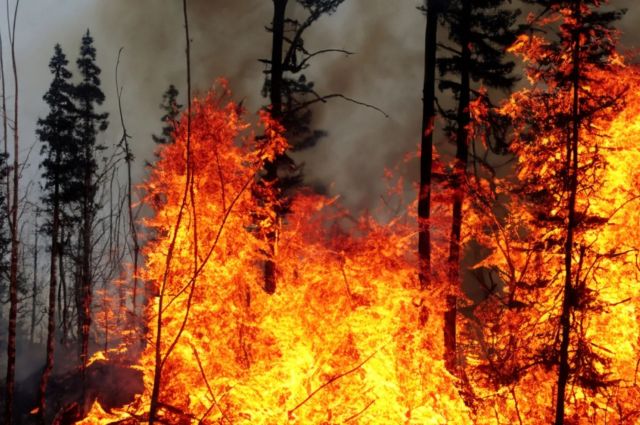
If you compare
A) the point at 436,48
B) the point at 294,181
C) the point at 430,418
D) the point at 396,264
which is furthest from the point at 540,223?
the point at 294,181

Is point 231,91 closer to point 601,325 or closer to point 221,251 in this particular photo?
point 221,251

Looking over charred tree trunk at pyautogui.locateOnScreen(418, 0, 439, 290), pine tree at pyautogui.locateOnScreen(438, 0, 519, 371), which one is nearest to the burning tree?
charred tree trunk at pyautogui.locateOnScreen(418, 0, 439, 290)

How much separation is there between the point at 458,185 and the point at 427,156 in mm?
1317

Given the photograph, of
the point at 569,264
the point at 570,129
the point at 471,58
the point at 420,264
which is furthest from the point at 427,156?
the point at 569,264

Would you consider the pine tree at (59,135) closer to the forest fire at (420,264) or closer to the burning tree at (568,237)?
the forest fire at (420,264)

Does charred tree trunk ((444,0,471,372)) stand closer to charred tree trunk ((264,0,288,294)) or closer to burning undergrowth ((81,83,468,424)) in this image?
burning undergrowth ((81,83,468,424))

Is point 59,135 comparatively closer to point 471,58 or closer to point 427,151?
point 427,151

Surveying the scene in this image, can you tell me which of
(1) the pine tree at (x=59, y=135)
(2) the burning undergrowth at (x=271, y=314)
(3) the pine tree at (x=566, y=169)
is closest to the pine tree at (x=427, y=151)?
(2) the burning undergrowth at (x=271, y=314)

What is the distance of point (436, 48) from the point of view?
1523 centimetres

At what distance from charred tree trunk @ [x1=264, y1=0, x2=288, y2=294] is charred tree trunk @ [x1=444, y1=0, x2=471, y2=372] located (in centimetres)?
523

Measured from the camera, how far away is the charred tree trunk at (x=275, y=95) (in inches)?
500

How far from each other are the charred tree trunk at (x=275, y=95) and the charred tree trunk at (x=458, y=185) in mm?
5225

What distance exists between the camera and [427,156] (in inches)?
580

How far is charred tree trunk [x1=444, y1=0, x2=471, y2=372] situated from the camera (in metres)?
14.4
